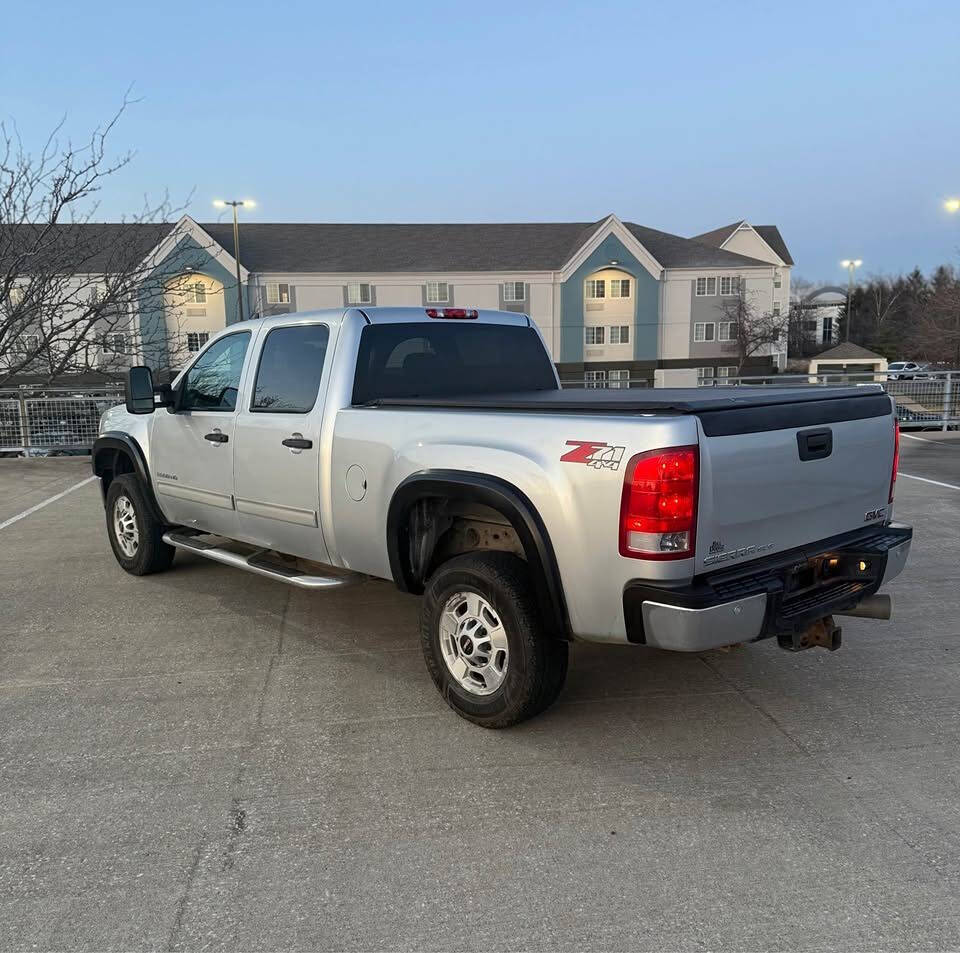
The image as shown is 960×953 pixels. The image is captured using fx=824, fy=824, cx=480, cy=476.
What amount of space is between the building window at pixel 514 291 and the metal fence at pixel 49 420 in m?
34.4

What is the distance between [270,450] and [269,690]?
141 cm

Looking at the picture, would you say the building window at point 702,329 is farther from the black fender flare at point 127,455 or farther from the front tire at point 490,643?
the front tire at point 490,643

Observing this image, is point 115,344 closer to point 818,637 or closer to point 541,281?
point 818,637

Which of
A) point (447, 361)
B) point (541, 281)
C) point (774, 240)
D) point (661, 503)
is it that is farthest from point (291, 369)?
point (774, 240)

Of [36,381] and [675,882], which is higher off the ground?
[36,381]

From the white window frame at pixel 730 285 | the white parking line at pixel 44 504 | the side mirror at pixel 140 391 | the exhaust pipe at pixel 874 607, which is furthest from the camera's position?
the white window frame at pixel 730 285

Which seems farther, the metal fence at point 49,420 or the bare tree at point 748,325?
the bare tree at point 748,325

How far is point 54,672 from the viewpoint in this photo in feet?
15.4

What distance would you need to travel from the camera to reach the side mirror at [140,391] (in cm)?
562

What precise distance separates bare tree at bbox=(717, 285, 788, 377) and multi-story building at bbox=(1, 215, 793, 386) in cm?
32

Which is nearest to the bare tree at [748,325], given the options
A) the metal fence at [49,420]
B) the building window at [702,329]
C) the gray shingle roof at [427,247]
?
the building window at [702,329]

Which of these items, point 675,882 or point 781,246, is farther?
point 781,246

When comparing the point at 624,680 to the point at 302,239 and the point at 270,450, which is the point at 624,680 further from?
the point at 302,239

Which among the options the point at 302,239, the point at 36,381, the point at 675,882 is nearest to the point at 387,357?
the point at 675,882
